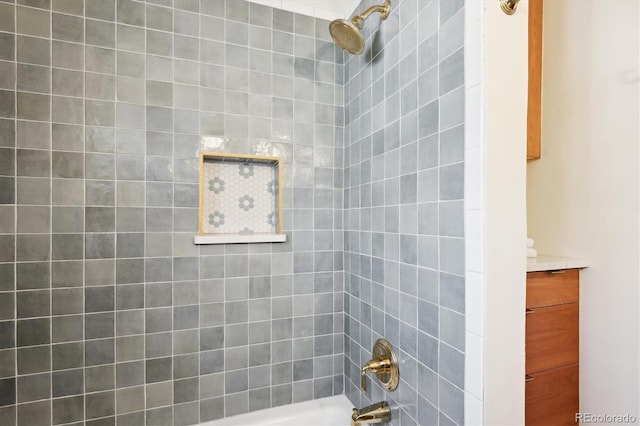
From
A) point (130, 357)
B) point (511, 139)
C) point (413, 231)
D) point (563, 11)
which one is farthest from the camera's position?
point (563, 11)

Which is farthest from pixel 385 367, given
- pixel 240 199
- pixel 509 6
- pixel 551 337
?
pixel 509 6

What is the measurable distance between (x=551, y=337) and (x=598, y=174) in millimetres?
740

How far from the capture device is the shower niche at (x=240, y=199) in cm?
159

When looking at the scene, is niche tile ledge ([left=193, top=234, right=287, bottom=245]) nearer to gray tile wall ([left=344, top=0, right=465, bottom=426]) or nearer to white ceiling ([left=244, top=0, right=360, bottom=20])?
gray tile wall ([left=344, top=0, right=465, bottom=426])

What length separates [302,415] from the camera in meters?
1.61

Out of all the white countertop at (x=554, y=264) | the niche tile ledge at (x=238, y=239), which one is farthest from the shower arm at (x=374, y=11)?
the white countertop at (x=554, y=264)

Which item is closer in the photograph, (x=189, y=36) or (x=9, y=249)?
(x=9, y=249)

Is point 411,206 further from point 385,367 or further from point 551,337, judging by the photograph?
point 551,337

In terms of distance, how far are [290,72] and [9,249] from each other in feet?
4.84


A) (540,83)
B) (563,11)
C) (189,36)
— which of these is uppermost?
(563,11)

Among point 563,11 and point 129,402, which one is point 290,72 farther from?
point 129,402

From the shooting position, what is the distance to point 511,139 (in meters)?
0.91

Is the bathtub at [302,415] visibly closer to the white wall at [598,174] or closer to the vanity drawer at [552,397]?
the vanity drawer at [552,397]

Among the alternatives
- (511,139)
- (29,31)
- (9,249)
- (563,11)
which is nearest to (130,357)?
(9,249)
